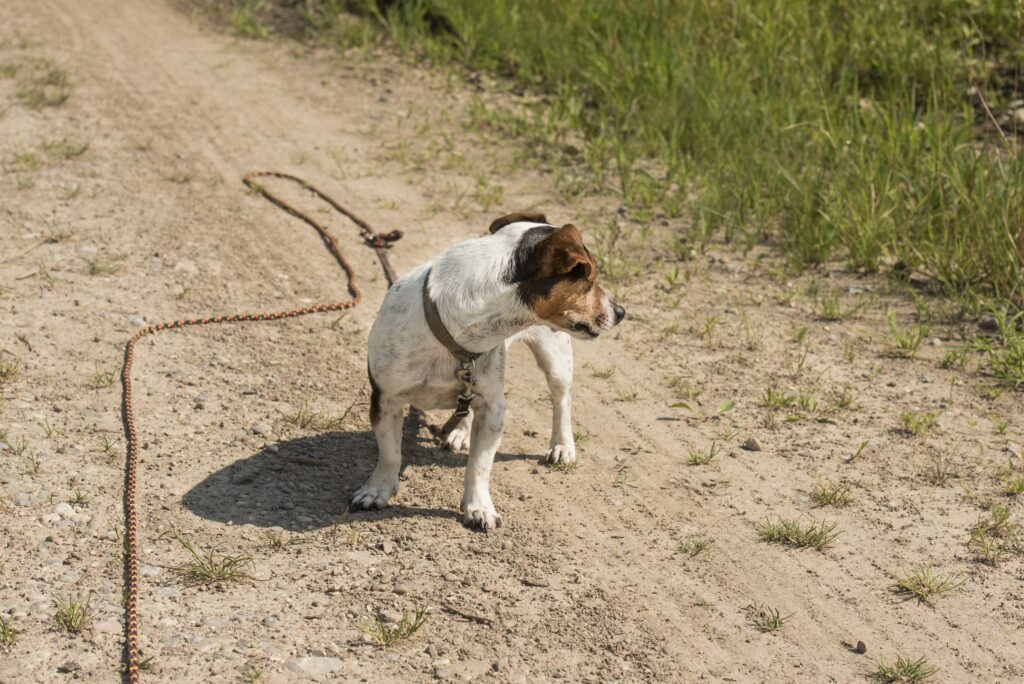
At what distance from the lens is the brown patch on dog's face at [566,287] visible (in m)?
4.45

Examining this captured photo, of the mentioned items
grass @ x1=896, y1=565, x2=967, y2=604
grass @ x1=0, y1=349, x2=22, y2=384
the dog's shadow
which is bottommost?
the dog's shadow

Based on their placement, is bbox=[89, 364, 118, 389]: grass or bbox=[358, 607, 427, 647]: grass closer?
bbox=[358, 607, 427, 647]: grass

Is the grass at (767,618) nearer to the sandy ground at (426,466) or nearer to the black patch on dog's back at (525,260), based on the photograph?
the sandy ground at (426,466)

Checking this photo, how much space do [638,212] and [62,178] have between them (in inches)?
154

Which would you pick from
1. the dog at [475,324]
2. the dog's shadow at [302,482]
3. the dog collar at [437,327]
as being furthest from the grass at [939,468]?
the dog collar at [437,327]

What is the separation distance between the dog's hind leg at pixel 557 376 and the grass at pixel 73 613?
2119 millimetres

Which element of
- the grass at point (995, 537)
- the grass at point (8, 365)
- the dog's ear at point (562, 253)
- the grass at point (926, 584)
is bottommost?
the grass at point (8, 365)

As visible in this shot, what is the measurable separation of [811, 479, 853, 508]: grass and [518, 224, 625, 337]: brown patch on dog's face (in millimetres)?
1335

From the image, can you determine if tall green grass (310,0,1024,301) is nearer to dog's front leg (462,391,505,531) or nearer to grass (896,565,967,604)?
grass (896,565,967,604)

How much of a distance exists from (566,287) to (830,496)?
1.66 metres

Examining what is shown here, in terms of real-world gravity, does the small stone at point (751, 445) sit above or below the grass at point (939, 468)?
below

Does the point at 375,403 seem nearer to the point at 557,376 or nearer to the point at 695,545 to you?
the point at 557,376

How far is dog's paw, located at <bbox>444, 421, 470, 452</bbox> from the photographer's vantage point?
Result: 5551 mm

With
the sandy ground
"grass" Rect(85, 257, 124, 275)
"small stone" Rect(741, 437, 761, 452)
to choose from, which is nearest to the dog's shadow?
the sandy ground
